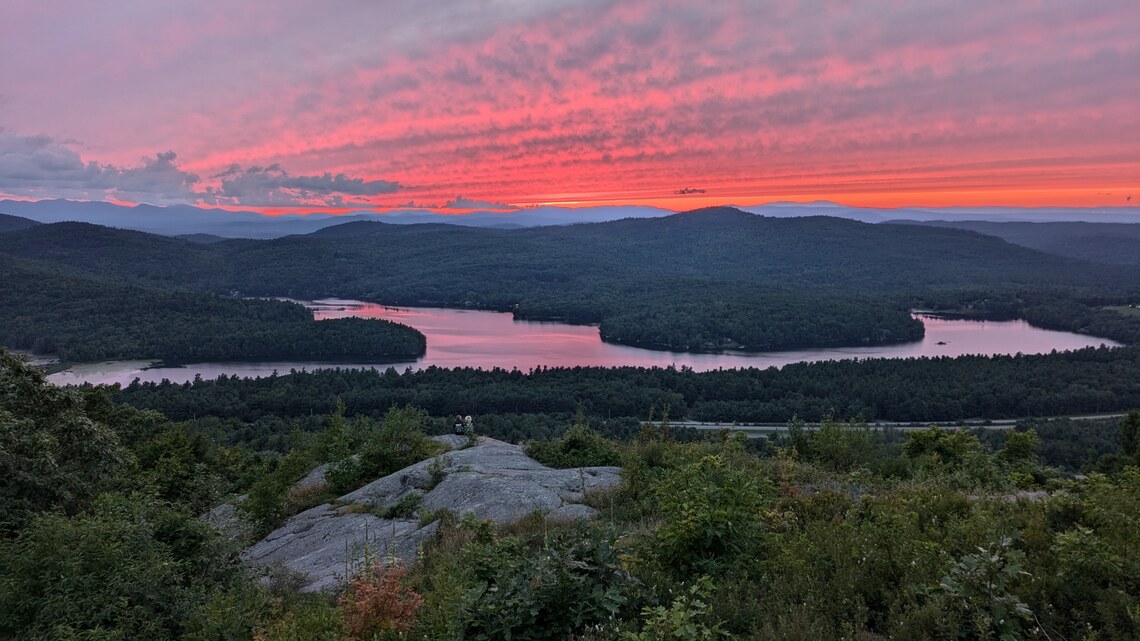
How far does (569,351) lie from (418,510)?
278 feet

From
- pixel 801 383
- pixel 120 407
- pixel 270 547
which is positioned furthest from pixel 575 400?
pixel 270 547

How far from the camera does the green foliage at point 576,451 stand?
1251 cm

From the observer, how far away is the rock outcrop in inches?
328

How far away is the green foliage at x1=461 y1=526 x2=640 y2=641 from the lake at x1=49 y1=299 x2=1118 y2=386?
7262cm

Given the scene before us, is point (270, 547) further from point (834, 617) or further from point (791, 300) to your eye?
point (791, 300)

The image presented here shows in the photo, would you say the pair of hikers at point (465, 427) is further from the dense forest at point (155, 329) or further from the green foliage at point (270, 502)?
the dense forest at point (155, 329)

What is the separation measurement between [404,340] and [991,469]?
8940cm

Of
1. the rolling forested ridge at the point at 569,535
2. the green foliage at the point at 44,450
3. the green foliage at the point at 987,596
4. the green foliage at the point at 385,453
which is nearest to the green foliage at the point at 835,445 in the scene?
the rolling forested ridge at the point at 569,535

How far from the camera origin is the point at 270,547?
9.59 meters

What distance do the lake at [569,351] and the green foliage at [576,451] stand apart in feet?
211

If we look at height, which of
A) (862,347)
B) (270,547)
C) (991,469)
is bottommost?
(862,347)

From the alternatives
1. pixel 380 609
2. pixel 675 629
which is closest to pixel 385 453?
pixel 380 609

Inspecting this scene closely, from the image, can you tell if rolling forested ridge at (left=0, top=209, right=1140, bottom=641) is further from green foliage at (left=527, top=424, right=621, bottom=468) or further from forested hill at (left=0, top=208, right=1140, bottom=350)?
forested hill at (left=0, top=208, right=1140, bottom=350)

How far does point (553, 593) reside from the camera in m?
4.67
